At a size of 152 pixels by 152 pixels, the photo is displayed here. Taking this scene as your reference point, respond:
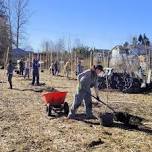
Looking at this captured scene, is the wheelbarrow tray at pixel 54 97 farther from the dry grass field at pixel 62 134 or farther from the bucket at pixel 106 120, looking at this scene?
the bucket at pixel 106 120

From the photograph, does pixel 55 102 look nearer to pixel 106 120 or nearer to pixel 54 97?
pixel 54 97

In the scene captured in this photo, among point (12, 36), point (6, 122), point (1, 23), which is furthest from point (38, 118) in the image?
point (12, 36)

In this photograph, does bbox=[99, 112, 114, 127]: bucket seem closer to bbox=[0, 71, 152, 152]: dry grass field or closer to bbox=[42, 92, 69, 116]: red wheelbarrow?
bbox=[0, 71, 152, 152]: dry grass field

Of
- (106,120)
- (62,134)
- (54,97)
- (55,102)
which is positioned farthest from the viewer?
(55,102)

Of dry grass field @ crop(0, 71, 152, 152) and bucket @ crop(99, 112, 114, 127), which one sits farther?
bucket @ crop(99, 112, 114, 127)

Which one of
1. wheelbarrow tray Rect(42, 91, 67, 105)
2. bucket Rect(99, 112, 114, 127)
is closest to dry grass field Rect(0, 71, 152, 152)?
bucket Rect(99, 112, 114, 127)

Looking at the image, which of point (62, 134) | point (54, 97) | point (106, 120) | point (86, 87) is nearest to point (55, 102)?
point (54, 97)

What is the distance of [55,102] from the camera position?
1494 centimetres

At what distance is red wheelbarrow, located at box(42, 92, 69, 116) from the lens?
1476 centimetres

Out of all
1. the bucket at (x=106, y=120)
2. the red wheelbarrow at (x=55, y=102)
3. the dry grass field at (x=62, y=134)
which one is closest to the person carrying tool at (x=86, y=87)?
the dry grass field at (x=62, y=134)

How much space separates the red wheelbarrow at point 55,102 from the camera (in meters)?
14.8

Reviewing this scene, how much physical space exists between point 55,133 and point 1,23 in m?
54.5

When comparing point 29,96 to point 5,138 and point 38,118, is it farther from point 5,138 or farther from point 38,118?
point 5,138

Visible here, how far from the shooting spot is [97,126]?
42.6 feet
